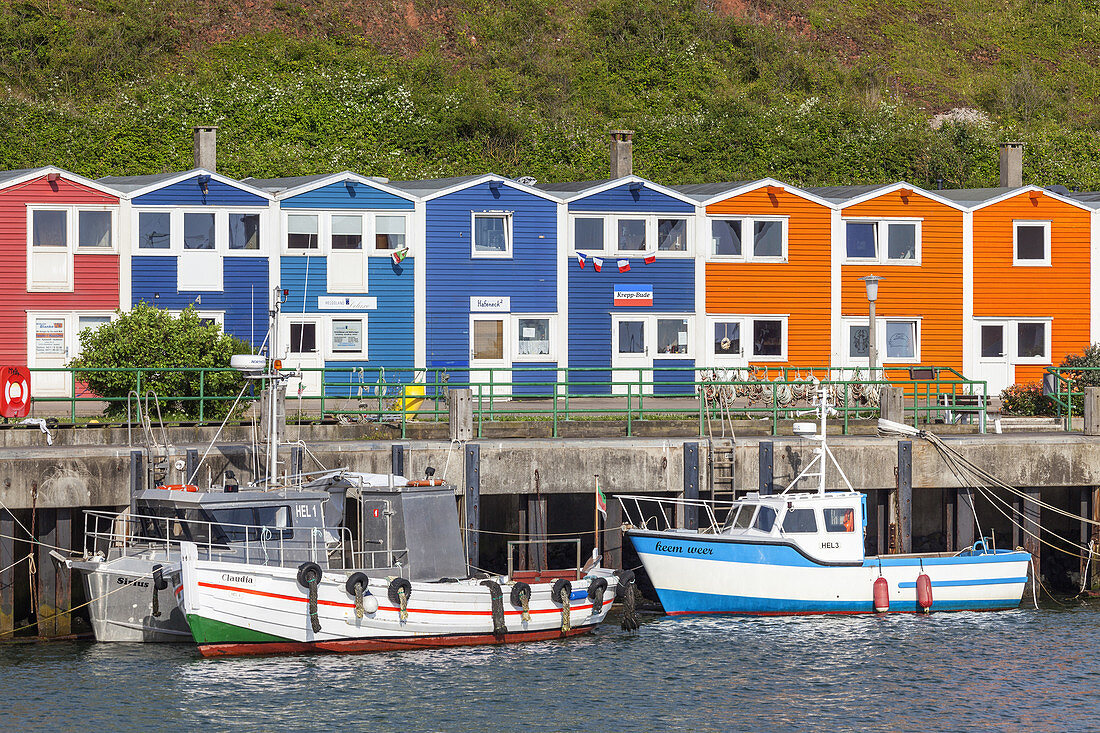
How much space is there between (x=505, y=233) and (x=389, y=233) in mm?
3264

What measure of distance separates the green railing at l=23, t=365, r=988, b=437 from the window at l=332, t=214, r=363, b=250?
3606mm

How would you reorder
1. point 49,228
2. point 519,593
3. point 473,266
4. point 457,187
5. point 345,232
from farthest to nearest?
point 473,266 < point 457,187 < point 345,232 < point 49,228 < point 519,593

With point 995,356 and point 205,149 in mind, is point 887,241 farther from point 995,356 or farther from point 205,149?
point 205,149

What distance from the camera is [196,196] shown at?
3769 cm

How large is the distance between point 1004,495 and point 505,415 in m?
11.6

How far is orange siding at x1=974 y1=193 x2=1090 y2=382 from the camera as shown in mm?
41594

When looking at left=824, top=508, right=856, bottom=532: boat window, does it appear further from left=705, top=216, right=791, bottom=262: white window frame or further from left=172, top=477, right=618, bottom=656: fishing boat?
left=705, top=216, right=791, bottom=262: white window frame

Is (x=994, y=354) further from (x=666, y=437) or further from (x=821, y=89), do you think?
(x=821, y=89)

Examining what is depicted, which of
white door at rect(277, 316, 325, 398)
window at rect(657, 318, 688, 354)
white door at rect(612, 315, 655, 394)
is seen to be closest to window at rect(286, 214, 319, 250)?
white door at rect(277, 316, 325, 398)

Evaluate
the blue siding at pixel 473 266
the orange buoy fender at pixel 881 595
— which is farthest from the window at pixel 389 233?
the orange buoy fender at pixel 881 595

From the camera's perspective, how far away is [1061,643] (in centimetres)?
2445

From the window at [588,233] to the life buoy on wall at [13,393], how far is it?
1685 cm

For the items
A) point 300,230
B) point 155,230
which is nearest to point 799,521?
point 300,230

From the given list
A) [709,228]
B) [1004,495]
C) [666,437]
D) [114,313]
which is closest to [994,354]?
[709,228]
